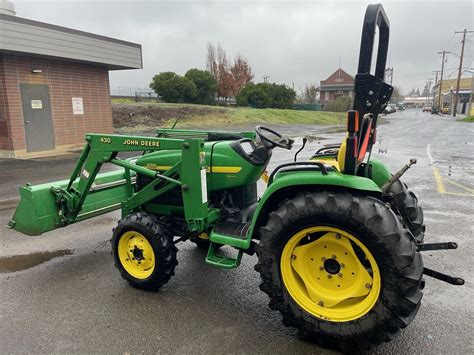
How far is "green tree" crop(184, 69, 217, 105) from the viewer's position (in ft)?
112

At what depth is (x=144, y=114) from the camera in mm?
23531

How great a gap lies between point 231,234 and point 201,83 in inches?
1266

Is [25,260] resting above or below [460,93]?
below

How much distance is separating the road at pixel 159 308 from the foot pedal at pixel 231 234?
22.3 inches

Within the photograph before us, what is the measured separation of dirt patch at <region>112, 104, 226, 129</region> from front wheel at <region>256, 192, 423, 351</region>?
19.7 m

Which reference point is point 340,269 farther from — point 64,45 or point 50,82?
point 50,82

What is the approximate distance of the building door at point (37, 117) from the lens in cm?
1230

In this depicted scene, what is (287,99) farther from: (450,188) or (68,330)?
(68,330)

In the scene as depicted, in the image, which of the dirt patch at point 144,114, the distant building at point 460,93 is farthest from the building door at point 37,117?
the distant building at point 460,93

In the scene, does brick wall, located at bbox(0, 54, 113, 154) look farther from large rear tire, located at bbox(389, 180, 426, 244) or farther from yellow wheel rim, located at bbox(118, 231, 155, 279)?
large rear tire, located at bbox(389, 180, 426, 244)

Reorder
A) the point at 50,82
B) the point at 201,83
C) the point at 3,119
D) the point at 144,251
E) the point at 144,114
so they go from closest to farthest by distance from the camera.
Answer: the point at 144,251, the point at 3,119, the point at 50,82, the point at 144,114, the point at 201,83

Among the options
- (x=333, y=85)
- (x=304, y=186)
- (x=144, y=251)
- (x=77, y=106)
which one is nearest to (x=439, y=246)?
(x=304, y=186)

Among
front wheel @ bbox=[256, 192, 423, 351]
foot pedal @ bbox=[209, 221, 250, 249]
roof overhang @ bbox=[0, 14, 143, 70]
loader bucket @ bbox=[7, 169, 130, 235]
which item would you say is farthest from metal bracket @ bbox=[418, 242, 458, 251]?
roof overhang @ bbox=[0, 14, 143, 70]

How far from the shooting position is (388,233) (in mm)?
2451
